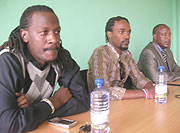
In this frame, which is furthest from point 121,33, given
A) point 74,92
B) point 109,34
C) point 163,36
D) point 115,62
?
point 163,36

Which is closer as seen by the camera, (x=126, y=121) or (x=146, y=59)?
(x=126, y=121)

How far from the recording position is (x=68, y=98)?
3.87 feet

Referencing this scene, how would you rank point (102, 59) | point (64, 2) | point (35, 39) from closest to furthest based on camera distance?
point (35, 39), point (102, 59), point (64, 2)

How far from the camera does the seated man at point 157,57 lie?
8.36 ft

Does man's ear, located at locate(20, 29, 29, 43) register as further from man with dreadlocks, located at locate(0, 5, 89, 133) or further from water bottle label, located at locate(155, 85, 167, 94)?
water bottle label, located at locate(155, 85, 167, 94)

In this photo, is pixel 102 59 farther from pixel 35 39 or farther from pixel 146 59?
pixel 146 59

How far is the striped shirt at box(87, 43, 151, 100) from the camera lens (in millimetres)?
1750

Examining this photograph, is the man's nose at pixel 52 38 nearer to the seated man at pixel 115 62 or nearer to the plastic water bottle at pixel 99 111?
the plastic water bottle at pixel 99 111

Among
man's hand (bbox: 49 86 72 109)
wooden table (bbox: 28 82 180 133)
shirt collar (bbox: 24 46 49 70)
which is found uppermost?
shirt collar (bbox: 24 46 49 70)

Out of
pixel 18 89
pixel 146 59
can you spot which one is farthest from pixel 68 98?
pixel 146 59

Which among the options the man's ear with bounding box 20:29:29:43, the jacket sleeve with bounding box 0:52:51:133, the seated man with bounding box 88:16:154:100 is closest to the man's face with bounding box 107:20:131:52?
the seated man with bounding box 88:16:154:100

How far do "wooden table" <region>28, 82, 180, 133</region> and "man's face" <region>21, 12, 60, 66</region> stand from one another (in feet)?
1.40

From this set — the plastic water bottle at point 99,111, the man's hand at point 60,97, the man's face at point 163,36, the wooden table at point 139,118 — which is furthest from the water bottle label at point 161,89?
the man's face at point 163,36

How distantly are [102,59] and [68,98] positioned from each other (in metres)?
A: 0.76
